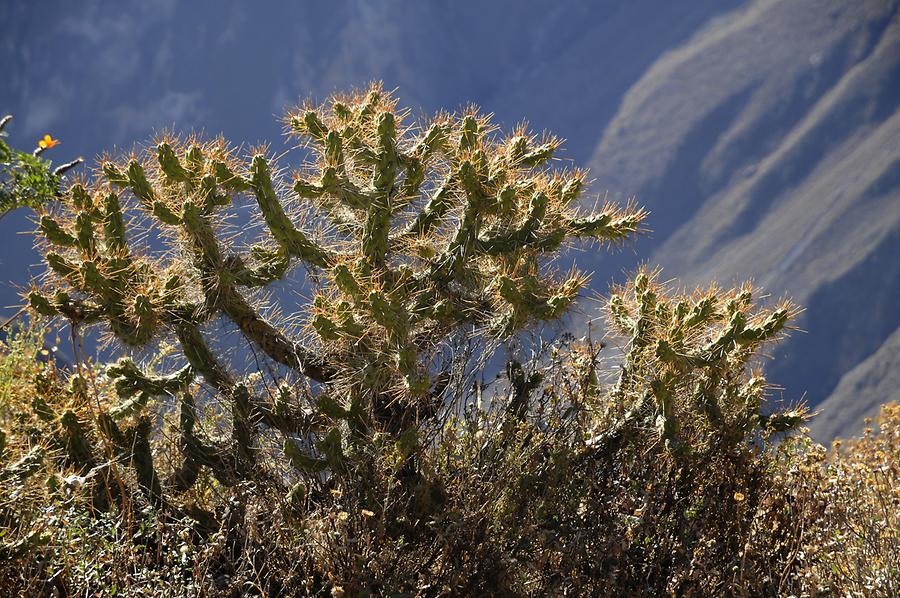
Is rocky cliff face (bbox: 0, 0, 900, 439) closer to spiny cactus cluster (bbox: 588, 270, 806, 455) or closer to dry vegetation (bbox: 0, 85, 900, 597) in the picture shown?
spiny cactus cluster (bbox: 588, 270, 806, 455)

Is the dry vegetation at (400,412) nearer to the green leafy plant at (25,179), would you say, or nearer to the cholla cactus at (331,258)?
the cholla cactus at (331,258)

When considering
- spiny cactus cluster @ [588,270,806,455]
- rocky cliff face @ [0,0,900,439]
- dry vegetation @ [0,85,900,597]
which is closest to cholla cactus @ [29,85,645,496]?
dry vegetation @ [0,85,900,597]

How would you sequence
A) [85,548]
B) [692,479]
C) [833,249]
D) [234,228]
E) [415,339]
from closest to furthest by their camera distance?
[85,548], [692,479], [415,339], [234,228], [833,249]

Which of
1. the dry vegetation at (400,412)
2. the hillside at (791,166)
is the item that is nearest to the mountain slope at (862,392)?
the hillside at (791,166)

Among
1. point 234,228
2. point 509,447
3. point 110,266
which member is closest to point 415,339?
point 509,447

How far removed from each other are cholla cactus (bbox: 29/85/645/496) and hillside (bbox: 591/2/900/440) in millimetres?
90410

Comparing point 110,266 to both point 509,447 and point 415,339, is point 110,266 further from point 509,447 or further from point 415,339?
point 509,447

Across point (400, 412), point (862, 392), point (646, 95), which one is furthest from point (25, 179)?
point (646, 95)

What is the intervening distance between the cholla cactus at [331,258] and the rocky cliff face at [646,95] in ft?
277

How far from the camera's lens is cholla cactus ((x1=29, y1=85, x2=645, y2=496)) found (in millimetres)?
4574

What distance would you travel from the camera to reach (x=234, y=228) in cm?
520

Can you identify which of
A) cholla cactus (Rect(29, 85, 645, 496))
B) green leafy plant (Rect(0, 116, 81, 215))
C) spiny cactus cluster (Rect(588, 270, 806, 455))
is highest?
green leafy plant (Rect(0, 116, 81, 215))

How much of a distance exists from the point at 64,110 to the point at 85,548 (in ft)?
388

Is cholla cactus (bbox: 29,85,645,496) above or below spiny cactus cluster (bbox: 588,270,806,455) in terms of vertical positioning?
above
